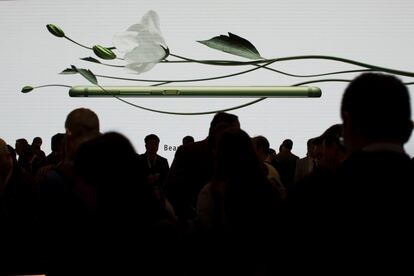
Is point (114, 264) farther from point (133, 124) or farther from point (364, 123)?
point (133, 124)

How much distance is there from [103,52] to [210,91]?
1.06m

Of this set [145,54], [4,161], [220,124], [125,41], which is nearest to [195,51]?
[145,54]

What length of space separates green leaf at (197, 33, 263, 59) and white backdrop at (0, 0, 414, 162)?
0.07 meters

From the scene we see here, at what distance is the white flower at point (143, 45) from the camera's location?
5.96m

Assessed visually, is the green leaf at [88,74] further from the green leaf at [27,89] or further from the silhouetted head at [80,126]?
the silhouetted head at [80,126]

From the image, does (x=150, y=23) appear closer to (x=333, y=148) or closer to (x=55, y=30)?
(x=55, y=30)

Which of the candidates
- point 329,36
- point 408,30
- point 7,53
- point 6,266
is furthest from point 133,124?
point 6,266

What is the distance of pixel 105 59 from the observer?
6234 mm

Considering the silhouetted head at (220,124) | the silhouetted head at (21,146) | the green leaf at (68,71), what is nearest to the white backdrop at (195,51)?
the green leaf at (68,71)

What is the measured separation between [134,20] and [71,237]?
16.3ft

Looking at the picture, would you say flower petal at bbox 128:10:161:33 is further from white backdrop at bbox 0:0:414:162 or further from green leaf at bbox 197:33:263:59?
green leaf at bbox 197:33:263:59

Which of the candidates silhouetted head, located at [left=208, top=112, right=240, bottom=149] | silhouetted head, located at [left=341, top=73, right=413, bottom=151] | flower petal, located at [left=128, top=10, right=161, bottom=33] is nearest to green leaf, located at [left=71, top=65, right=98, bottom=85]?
flower petal, located at [left=128, top=10, right=161, bottom=33]

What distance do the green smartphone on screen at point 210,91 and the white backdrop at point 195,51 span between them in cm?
6

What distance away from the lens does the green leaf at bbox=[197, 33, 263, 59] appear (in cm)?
611
